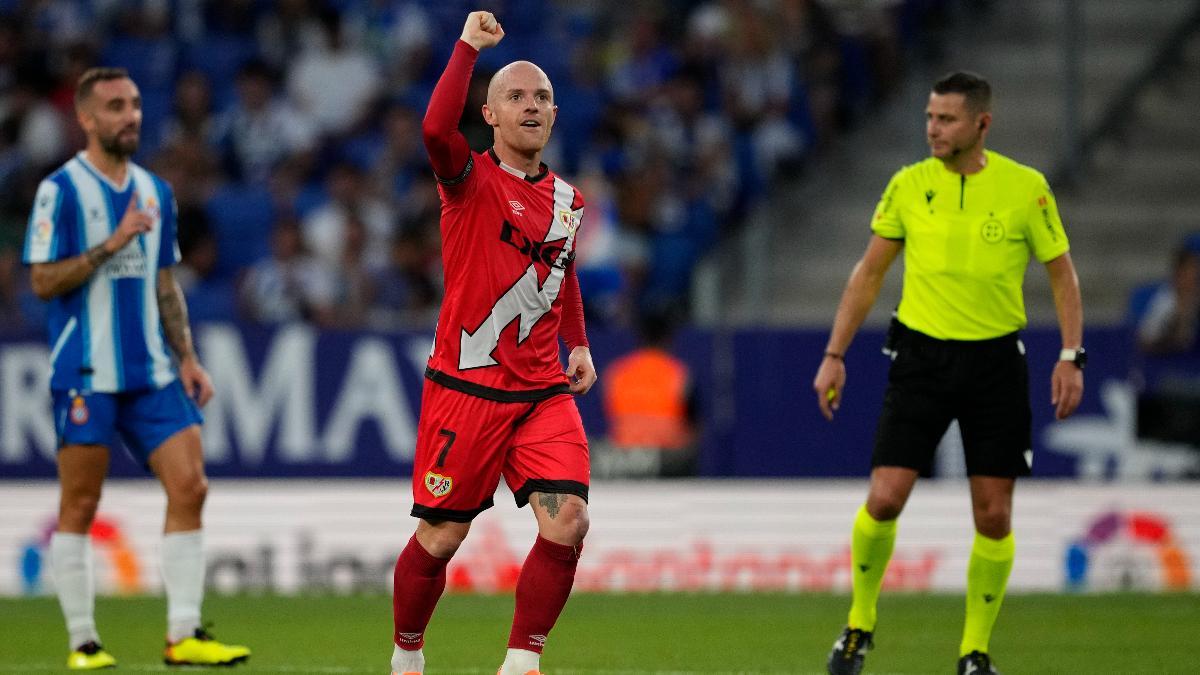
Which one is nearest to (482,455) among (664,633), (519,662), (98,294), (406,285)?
(519,662)

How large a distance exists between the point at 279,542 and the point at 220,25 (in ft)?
24.1

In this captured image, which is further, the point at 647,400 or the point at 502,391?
the point at 647,400

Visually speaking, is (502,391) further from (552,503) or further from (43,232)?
(43,232)

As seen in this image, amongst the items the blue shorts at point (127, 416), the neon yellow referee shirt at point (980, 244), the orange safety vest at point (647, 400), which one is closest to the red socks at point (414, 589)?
the blue shorts at point (127, 416)

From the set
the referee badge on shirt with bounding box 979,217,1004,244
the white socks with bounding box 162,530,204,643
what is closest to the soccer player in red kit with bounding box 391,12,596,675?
the white socks with bounding box 162,530,204,643

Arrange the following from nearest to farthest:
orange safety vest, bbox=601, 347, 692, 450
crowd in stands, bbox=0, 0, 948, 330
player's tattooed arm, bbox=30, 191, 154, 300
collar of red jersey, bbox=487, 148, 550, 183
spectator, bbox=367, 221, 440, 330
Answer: collar of red jersey, bbox=487, 148, 550, 183 < player's tattooed arm, bbox=30, 191, 154, 300 < orange safety vest, bbox=601, 347, 692, 450 < spectator, bbox=367, 221, 440, 330 < crowd in stands, bbox=0, 0, 948, 330

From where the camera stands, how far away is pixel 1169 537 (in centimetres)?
1214

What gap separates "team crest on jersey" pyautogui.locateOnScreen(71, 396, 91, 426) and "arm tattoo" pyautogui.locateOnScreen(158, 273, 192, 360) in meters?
0.52

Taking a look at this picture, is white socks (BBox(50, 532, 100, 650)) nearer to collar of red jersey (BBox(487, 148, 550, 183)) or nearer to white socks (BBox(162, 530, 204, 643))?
white socks (BBox(162, 530, 204, 643))

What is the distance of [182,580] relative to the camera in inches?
322

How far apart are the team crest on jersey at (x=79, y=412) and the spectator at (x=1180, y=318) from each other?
746 cm

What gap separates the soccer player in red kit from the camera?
21.4ft

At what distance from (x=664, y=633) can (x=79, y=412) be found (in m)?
3.31

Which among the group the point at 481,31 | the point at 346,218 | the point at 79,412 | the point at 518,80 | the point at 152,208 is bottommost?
the point at 79,412
